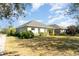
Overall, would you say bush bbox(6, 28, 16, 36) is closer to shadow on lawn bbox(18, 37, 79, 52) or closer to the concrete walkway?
the concrete walkway

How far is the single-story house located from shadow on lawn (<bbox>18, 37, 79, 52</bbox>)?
0.32 ft

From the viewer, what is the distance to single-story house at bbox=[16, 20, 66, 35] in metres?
2.49

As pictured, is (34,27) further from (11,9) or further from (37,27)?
(11,9)

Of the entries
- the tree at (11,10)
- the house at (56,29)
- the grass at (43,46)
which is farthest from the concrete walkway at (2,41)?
the house at (56,29)

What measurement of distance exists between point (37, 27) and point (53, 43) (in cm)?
31

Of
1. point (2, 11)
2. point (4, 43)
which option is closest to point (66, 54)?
point (4, 43)

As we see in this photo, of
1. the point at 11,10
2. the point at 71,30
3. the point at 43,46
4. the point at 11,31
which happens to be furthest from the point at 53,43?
the point at 11,10

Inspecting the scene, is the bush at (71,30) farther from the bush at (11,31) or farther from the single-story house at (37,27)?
the bush at (11,31)

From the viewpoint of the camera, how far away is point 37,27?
8.30ft

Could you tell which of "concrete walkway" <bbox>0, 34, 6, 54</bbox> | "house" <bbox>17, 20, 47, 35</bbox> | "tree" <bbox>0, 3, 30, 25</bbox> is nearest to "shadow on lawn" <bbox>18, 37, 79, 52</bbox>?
"house" <bbox>17, 20, 47, 35</bbox>

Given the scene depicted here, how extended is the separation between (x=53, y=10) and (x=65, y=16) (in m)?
0.18

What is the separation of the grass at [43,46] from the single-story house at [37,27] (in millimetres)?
96

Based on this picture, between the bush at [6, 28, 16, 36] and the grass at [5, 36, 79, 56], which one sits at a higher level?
the bush at [6, 28, 16, 36]

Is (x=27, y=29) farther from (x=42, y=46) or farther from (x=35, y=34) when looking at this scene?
(x=42, y=46)
